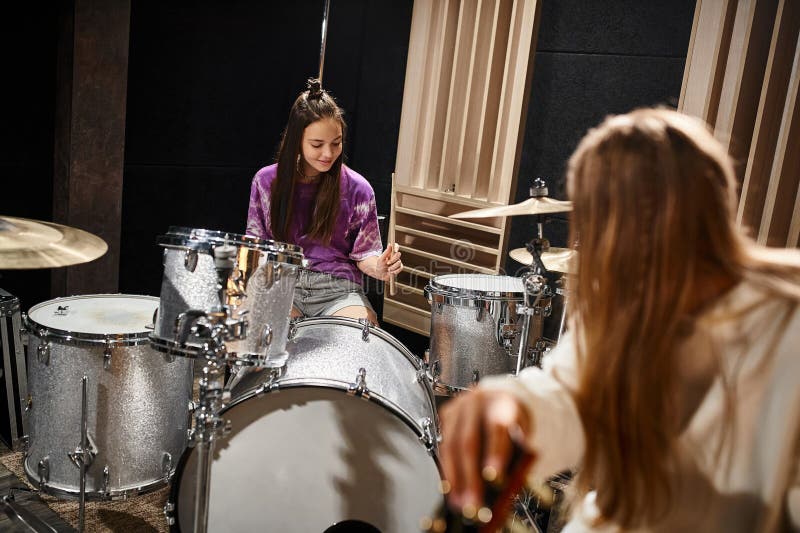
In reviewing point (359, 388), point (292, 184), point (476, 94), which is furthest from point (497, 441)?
point (476, 94)

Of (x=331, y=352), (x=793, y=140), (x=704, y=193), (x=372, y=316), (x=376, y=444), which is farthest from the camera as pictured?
(x=793, y=140)

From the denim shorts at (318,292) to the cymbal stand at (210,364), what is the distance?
1.22 metres

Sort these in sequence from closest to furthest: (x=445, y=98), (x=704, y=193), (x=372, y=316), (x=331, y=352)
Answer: (x=704, y=193), (x=331, y=352), (x=372, y=316), (x=445, y=98)

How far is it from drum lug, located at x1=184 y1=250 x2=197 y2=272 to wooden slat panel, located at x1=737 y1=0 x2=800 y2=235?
8.53 ft

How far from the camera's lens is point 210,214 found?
443cm

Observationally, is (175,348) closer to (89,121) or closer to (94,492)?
(94,492)

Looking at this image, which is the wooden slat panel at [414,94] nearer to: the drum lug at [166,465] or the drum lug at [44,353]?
the drum lug at [166,465]

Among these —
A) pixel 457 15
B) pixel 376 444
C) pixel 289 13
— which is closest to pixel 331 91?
pixel 289 13

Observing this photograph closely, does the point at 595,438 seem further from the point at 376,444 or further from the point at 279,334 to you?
the point at 279,334

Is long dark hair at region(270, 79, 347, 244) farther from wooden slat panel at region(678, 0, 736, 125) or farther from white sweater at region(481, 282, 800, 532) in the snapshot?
white sweater at region(481, 282, 800, 532)

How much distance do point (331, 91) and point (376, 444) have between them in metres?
3.43

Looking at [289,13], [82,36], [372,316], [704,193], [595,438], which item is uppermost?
[289,13]

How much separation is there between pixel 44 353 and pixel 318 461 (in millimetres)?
995

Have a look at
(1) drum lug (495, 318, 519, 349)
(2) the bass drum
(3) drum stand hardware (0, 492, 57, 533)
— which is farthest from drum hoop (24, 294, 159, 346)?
(1) drum lug (495, 318, 519, 349)
